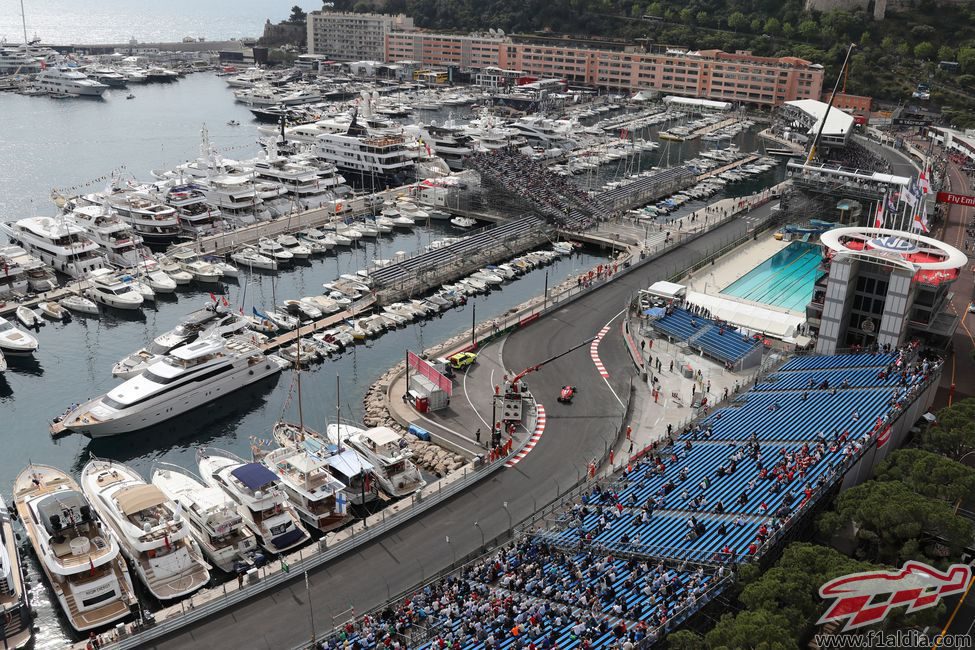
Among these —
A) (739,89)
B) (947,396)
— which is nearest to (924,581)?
(947,396)

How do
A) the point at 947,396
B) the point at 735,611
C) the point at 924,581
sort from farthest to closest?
1. the point at 947,396
2. the point at 735,611
3. the point at 924,581

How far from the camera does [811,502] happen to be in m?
33.9

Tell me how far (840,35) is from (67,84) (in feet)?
520

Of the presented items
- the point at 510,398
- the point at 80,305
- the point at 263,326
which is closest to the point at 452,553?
the point at 510,398

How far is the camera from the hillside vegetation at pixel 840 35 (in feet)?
495

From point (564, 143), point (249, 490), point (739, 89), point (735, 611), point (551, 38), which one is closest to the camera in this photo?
point (735, 611)

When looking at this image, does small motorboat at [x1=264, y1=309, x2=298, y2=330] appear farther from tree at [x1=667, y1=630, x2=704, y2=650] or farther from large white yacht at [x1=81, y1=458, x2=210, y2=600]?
tree at [x1=667, y1=630, x2=704, y2=650]

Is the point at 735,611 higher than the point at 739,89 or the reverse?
the reverse

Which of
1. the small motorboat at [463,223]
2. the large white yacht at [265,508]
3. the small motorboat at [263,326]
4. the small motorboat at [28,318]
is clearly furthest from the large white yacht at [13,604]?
the small motorboat at [463,223]

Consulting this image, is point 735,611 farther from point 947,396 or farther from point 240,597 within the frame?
point 947,396

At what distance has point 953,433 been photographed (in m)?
38.1

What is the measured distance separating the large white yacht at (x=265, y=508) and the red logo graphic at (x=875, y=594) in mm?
22761

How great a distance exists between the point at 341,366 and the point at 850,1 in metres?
165

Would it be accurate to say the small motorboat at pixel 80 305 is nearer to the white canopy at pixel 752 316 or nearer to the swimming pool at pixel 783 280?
the white canopy at pixel 752 316
